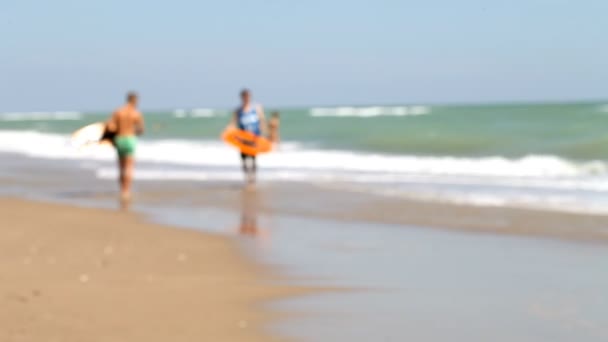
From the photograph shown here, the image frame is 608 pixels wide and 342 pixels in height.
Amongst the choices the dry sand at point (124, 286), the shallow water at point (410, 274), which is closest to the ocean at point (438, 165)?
the shallow water at point (410, 274)

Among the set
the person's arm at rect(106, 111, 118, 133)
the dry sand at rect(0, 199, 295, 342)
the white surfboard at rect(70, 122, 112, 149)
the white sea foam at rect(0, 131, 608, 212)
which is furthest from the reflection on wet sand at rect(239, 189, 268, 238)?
the white surfboard at rect(70, 122, 112, 149)

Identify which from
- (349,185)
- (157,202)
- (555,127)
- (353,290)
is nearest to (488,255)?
(353,290)

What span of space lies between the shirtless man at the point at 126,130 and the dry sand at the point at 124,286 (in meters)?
3.33

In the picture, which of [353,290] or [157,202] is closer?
[353,290]

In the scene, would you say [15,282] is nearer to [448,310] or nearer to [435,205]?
[448,310]

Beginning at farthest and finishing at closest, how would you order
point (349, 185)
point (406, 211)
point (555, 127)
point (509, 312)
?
point (555, 127) → point (349, 185) → point (406, 211) → point (509, 312)

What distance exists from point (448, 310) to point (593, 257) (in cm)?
229

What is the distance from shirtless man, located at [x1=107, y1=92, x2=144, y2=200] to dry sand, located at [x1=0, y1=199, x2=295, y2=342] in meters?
3.33

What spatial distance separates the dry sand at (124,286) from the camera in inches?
189

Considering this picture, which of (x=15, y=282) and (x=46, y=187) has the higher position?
(x=15, y=282)

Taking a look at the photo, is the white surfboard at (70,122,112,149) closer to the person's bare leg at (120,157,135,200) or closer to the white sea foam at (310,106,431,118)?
the person's bare leg at (120,157,135,200)

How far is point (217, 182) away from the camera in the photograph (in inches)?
621

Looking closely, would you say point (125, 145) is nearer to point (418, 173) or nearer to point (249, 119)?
point (249, 119)

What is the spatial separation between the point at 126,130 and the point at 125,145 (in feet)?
0.65
